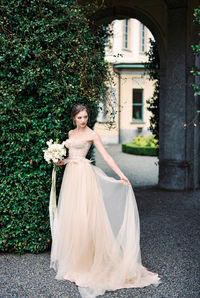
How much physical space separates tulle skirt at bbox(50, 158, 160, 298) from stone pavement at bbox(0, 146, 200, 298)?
0.18 metres

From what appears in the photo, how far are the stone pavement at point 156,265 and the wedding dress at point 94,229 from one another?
0.17 meters

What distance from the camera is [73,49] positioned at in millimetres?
4516

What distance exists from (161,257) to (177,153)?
4791 millimetres

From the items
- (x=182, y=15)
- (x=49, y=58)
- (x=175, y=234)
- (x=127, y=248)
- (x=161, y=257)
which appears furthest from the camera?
(x=182, y=15)

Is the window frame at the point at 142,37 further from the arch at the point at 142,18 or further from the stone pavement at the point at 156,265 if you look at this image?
the stone pavement at the point at 156,265

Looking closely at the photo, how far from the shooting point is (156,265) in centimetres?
446

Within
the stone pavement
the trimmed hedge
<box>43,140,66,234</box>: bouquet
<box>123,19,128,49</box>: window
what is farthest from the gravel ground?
<box>123,19,128,49</box>: window

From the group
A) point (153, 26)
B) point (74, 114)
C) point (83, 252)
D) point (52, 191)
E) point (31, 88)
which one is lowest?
point (83, 252)

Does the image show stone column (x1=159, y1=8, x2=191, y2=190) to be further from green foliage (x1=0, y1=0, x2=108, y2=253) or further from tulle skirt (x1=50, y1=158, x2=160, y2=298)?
tulle skirt (x1=50, y1=158, x2=160, y2=298)

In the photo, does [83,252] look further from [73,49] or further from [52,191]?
[73,49]

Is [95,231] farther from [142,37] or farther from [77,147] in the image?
[142,37]

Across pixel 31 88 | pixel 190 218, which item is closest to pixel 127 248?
pixel 31 88

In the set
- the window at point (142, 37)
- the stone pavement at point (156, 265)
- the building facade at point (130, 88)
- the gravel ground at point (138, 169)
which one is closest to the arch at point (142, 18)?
the gravel ground at point (138, 169)

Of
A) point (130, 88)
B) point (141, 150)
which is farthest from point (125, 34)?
point (141, 150)
